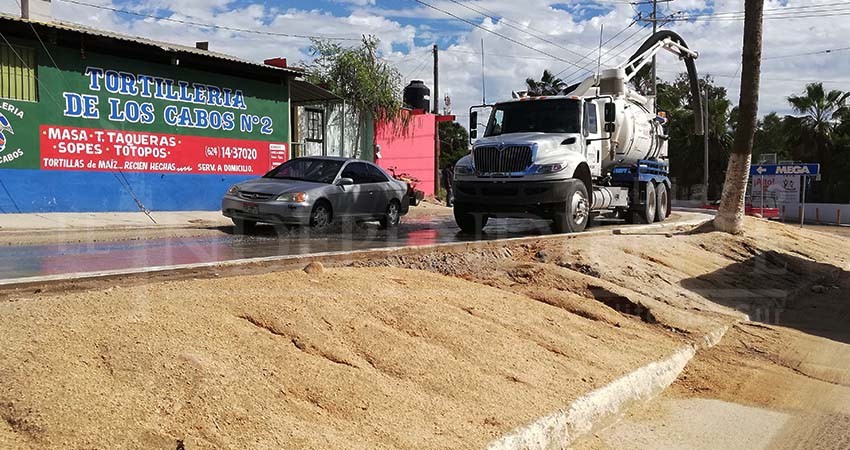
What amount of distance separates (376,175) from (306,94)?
956 cm

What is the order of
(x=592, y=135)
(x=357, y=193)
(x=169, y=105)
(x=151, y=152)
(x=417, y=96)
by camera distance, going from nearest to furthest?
(x=357, y=193), (x=592, y=135), (x=151, y=152), (x=169, y=105), (x=417, y=96)

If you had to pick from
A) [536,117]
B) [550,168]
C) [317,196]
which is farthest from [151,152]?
[550,168]

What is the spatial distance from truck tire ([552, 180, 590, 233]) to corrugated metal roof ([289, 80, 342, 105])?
11082 millimetres

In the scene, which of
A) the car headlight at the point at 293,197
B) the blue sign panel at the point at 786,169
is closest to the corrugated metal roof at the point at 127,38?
the car headlight at the point at 293,197

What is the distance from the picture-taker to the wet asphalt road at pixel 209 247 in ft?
27.8

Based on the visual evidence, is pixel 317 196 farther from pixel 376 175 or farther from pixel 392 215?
pixel 392 215

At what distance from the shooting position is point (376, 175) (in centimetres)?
1518

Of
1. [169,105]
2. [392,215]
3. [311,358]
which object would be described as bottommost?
[311,358]

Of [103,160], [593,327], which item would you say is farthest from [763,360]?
[103,160]

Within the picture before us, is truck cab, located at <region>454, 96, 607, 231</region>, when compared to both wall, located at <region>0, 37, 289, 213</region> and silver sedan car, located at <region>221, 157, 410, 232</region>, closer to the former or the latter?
silver sedan car, located at <region>221, 157, 410, 232</region>

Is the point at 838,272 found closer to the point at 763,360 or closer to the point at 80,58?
the point at 763,360

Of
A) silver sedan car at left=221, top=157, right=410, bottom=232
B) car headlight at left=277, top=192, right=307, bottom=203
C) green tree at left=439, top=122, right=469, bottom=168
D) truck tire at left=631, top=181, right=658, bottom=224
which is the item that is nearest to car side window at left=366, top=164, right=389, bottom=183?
silver sedan car at left=221, top=157, right=410, bottom=232

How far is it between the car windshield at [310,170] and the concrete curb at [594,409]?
839cm

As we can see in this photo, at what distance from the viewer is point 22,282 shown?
543cm
